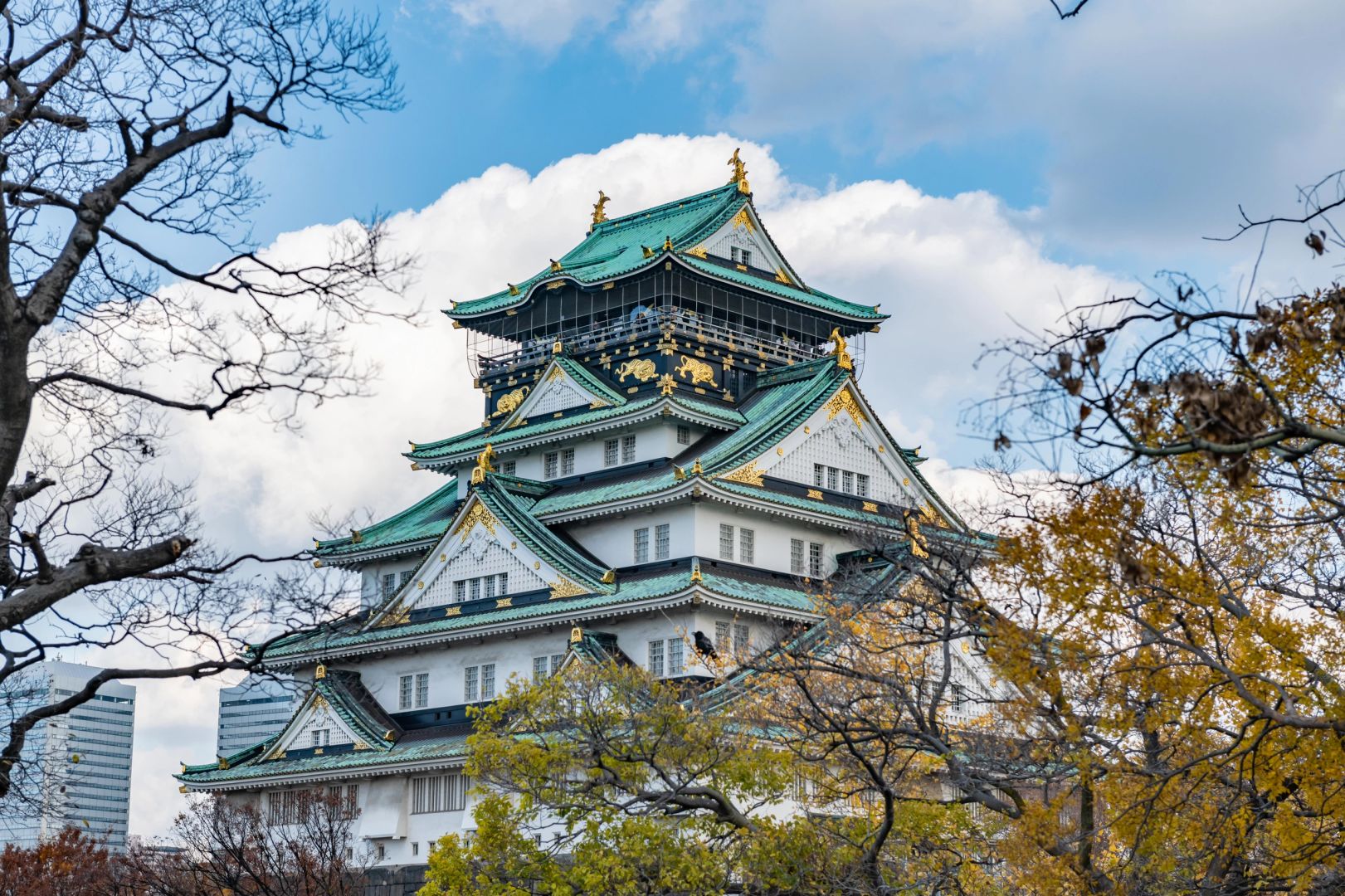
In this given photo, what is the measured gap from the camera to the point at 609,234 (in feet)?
220

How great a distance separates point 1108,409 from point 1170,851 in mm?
16151

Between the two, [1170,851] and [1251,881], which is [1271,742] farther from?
[1170,851]

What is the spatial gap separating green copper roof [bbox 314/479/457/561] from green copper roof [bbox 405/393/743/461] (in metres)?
1.94

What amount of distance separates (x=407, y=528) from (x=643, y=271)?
41.0 ft

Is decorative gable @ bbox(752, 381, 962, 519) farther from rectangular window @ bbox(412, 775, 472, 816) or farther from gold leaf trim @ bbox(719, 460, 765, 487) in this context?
rectangular window @ bbox(412, 775, 472, 816)

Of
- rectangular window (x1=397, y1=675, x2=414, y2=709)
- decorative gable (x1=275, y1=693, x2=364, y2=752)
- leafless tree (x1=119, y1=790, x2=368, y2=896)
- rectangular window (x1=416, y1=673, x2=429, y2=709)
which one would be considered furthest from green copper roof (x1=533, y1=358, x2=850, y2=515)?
leafless tree (x1=119, y1=790, x2=368, y2=896)

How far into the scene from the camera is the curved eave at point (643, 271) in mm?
58125

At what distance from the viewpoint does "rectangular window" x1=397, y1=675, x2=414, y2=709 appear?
183ft

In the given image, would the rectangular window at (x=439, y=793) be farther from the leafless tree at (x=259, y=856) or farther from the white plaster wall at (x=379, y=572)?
the white plaster wall at (x=379, y=572)

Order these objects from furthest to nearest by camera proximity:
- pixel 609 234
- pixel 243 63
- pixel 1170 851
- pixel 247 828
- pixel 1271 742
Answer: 1. pixel 609 234
2. pixel 247 828
3. pixel 1170 851
4. pixel 1271 742
5. pixel 243 63

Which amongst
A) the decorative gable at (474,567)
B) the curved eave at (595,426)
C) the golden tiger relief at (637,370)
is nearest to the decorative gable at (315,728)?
the decorative gable at (474,567)

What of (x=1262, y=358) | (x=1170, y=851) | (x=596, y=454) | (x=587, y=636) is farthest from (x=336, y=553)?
(x=1262, y=358)

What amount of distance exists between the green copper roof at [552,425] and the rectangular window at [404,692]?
854cm

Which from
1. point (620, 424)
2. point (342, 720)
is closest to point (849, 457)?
point (620, 424)
